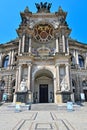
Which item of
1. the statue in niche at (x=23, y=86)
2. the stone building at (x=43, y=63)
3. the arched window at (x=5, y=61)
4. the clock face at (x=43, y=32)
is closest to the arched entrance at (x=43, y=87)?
the stone building at (x=43, y=63)

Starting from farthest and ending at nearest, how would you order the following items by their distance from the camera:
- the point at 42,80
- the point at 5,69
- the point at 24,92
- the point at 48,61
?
1. the point at 5,69
2. the point at 42,80
3. the point at 48,61
4. the point at 24,92

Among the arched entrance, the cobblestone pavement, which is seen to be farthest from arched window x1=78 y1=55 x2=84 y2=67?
the cobblestone pavement

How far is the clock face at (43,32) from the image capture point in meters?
30.1

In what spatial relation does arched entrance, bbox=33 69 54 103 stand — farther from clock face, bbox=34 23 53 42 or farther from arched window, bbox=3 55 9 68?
arched window, bbox=3 55 9 68

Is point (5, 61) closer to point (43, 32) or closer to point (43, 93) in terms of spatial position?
point (43, 32)

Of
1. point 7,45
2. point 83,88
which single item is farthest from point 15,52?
point 83,88

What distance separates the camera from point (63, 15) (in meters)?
31.3

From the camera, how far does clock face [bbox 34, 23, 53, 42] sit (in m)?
30.1

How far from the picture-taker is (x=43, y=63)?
84.4ft

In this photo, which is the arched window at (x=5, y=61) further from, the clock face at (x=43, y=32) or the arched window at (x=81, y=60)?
the arched window at (x=81, y=60)

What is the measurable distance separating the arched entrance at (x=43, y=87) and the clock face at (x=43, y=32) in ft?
25.7

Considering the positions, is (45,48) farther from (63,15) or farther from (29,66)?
(63,15)

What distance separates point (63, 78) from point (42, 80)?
5555mm

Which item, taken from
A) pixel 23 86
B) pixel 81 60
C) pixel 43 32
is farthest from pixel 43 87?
pixel 81 60
